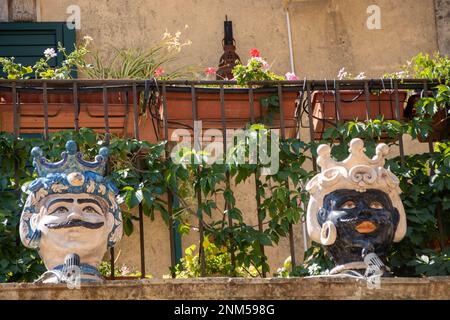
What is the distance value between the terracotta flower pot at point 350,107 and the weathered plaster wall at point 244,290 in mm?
2490

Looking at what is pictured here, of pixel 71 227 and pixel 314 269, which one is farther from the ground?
pixel 71 227

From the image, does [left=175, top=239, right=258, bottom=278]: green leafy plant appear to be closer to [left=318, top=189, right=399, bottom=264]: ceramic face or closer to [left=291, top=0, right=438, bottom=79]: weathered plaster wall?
[left=318, top=189, right=399, bottom=264]: ceramic face

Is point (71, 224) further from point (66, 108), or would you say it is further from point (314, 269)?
point (66, 108)

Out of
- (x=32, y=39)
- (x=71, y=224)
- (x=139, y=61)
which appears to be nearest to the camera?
(x=71, y=224)

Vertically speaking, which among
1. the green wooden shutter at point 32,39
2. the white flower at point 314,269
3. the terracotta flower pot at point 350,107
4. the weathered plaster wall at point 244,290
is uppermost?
the green wooden shutter at point 32,39

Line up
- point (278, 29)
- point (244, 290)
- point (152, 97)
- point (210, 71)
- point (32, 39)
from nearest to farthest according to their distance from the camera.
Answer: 1. point (244, 290)
2. point (152, 97)
3. point (210, 71)
4. point (32, 39)
5. point (278, 29)

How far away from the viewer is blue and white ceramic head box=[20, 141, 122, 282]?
9.63 m

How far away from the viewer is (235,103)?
11.4 meters

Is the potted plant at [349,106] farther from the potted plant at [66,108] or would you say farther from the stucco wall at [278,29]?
the stucco wall at [278,29]

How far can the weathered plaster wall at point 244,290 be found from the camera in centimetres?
874

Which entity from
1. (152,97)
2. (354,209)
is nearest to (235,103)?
(152,97)

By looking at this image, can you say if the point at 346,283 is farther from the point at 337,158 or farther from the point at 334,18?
the point at 334,18

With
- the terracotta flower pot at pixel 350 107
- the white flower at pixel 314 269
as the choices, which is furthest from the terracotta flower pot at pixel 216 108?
the white flower at pixel 314 269

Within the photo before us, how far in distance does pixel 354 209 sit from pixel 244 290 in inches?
47.4
